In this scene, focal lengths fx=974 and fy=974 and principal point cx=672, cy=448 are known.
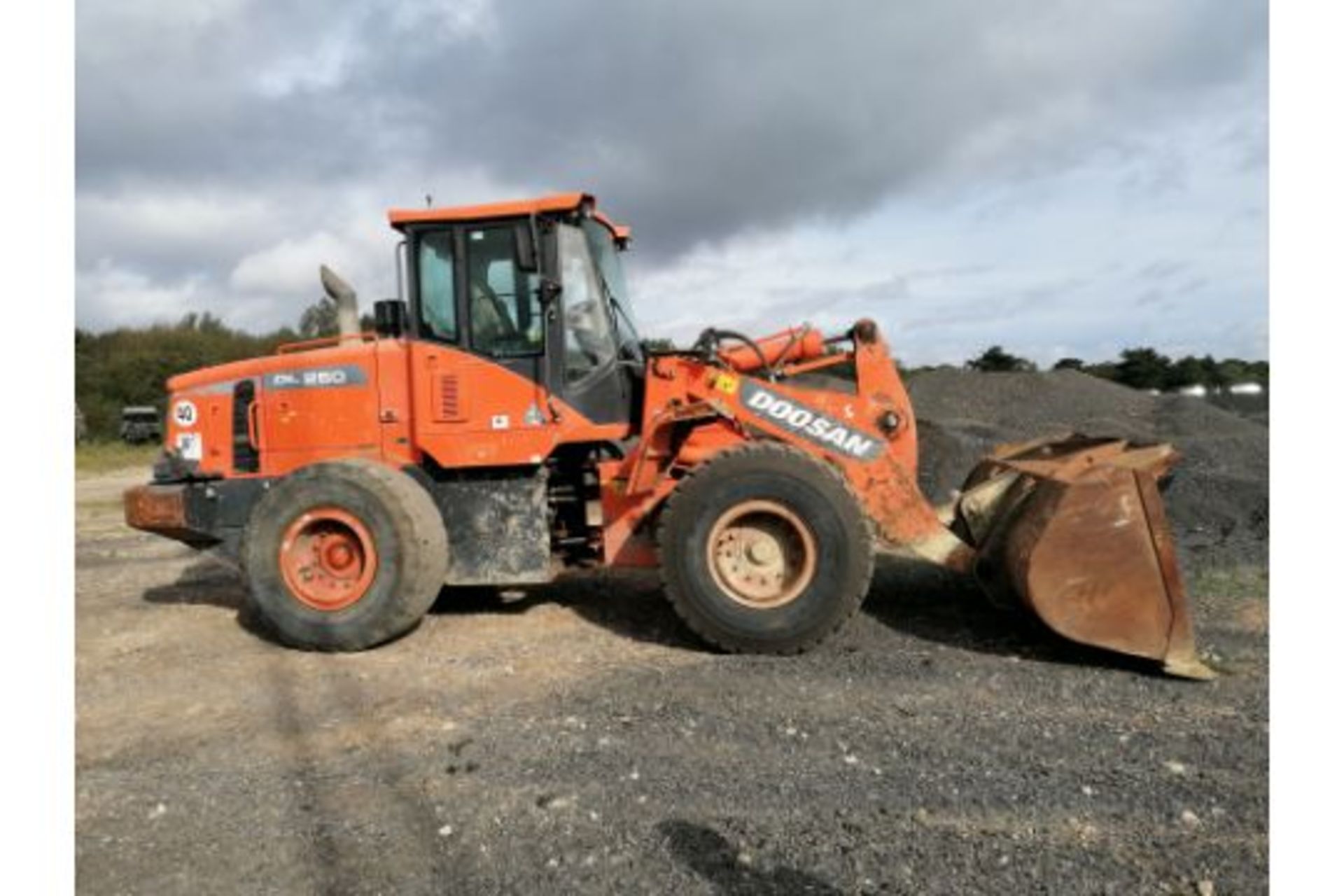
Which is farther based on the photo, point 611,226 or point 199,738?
point 611,226

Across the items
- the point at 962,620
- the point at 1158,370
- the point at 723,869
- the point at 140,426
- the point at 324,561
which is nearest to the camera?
the point at 723,869

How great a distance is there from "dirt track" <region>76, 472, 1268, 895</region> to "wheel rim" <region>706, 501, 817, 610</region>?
1.36 feet

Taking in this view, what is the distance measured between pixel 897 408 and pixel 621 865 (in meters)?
3.81

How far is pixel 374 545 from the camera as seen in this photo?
20.2 feet

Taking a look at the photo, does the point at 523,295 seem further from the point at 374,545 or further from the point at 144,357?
the point at 144,357

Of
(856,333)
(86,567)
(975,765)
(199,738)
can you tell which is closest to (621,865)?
(975,765)

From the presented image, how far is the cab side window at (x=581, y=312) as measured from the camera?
6.50 metres

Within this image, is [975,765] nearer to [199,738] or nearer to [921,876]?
[921,876]

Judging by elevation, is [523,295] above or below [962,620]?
above

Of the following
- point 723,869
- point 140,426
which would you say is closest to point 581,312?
point 723,869

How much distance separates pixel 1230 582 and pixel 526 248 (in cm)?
536

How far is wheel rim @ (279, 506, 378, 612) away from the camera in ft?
20.5
